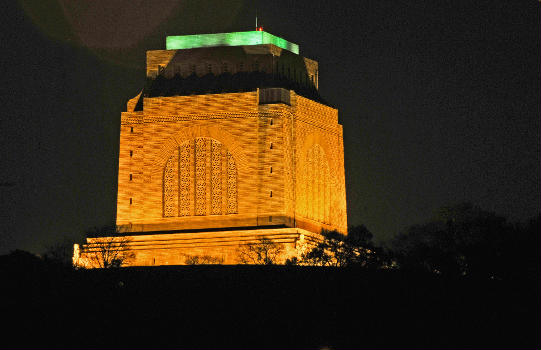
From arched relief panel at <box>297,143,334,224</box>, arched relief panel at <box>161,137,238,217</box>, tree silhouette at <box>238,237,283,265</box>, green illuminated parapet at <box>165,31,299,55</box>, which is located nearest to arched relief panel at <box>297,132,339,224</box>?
arched relief panel at <box>297,143,334,224</box>

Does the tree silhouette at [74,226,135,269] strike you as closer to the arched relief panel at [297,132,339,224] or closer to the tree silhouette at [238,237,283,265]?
the tree silhouette at [238,237,283,265]

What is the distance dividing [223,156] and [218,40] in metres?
5.99

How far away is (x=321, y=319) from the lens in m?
75.5

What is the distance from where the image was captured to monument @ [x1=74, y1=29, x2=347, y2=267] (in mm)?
90938

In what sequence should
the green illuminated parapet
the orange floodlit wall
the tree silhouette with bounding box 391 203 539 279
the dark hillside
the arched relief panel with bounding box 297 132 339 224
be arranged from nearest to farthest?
the dark hillside → the tree silhouette with bounding box 391 203 539 279 → the orange floodlit wall → the arched relief panel with bounding box 297 132 339 224 → the green illuminated parapet

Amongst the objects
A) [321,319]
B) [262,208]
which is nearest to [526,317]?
[321,319]

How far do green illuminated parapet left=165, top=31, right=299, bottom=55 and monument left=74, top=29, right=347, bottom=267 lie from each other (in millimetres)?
48

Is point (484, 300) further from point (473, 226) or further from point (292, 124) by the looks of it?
point (292, 124)

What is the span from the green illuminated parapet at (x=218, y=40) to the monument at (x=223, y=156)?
0.16ft

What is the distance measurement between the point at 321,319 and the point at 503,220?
1705 cm

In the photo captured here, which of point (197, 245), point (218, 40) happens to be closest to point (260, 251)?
point (197, 245)

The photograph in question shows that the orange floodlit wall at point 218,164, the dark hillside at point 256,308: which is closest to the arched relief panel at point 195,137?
the orange floodlit wall at point 218,164

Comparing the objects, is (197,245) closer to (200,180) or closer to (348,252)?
(200,180)

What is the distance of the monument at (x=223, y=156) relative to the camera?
90938 mm
